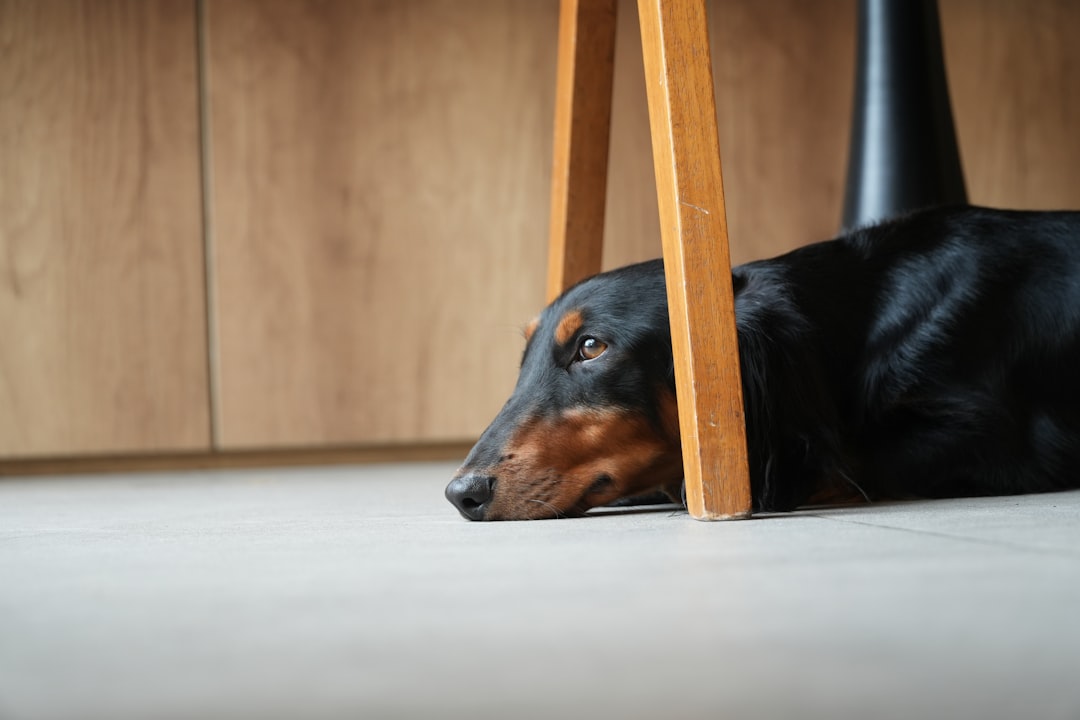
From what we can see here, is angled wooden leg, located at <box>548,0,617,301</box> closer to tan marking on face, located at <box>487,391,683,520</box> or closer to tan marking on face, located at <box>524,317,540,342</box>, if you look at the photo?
tan marking on face, located at <box>524,317,540,342</box>

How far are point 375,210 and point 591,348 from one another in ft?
5.27

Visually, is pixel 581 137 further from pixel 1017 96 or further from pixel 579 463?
A: pixel 1017 96

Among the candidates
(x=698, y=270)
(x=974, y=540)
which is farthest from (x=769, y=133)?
A: (x=974, y=540)

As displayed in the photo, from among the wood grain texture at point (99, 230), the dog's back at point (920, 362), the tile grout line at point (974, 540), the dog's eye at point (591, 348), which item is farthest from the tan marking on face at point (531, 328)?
the wood grain texture at point (99, 230)

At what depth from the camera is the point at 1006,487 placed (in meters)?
1.59

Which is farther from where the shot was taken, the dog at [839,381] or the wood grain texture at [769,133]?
the wood grain texture at [769,133]

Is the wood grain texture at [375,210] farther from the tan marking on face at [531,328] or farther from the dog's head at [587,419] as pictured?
the dog's head at [587,419]

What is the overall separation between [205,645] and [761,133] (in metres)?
2.74

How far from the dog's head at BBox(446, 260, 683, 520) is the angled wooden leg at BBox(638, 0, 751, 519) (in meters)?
0.14

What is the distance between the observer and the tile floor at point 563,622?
541mm

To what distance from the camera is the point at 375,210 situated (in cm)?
305

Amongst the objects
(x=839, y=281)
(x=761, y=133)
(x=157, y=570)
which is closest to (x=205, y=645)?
(x=157, y=570)

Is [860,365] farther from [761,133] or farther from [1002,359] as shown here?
[761,133]

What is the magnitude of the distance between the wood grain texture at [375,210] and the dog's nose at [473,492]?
159 cm
